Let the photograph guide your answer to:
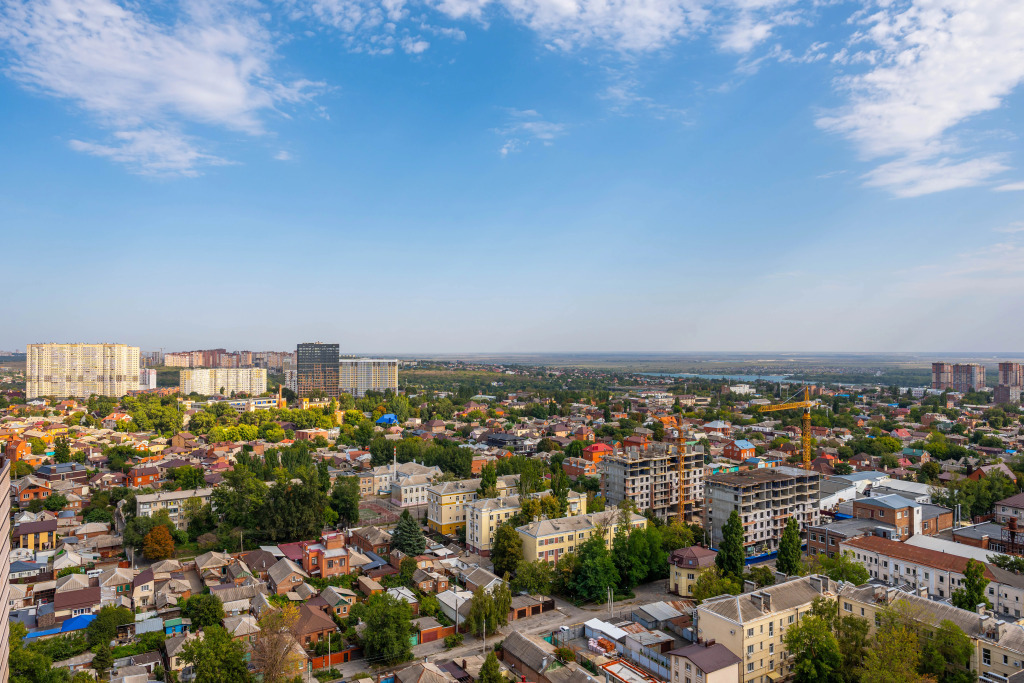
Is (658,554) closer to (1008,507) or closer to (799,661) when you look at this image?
(799,661)

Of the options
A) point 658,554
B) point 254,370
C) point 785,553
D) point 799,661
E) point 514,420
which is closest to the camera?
point 799,661

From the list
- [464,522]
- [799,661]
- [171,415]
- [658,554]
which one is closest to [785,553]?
[658,554]

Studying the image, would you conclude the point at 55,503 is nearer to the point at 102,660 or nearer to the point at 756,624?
the point at 102,660

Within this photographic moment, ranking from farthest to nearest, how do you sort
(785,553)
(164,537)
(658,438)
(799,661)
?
1. (658,438)
2. (164,537)
3. (785,553)
4. (799,661)

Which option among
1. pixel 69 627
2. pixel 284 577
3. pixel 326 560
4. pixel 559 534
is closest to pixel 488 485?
pixel 559 534

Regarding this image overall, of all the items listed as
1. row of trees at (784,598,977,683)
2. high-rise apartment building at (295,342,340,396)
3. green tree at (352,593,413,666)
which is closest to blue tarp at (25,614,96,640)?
green tree at (352,593,413,666)

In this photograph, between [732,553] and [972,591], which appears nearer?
[972,591]

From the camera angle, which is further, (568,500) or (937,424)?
(937,424)
